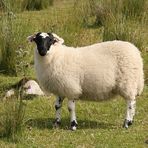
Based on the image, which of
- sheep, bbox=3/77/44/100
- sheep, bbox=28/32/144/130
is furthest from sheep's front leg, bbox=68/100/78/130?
sheep, bbox=3/77/44/100

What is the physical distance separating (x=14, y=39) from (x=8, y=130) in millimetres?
3692

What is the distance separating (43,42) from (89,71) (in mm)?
765

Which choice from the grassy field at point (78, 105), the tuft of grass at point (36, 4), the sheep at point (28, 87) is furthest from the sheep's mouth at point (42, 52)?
the tuft of grass at point (36, 4)

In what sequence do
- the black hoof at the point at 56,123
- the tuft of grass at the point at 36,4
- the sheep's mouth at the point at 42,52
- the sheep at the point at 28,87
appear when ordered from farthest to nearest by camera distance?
the tuft of grass at the point at 36,4, the sheep at the point at 28,87, the black hoof at the point at 56,123, the sheep's mouth at the point at 42,52

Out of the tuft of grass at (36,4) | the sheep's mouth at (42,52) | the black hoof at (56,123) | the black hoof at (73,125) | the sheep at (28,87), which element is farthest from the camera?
the tuft of grass at (36,4)

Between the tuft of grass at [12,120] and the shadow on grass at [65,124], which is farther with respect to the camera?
the shadow on grass at [65,124]

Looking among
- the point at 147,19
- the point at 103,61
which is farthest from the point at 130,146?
the point at 147,19

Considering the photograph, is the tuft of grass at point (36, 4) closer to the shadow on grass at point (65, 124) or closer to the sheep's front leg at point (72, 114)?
the shadow on grass at point (65, 124)

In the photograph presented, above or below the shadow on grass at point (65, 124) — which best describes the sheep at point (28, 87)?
above

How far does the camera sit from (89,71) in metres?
7.56

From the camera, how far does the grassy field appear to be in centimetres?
716

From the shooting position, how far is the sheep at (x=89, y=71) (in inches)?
296

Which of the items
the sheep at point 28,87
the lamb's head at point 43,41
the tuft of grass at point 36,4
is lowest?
the sheep at point 28,87

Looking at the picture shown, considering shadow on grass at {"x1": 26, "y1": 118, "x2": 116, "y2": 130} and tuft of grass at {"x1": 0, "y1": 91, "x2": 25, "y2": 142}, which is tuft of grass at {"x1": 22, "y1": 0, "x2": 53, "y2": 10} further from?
tuft of grass at {"x1": 0, "y1": 91, "x2": 25, "y2": 142}
